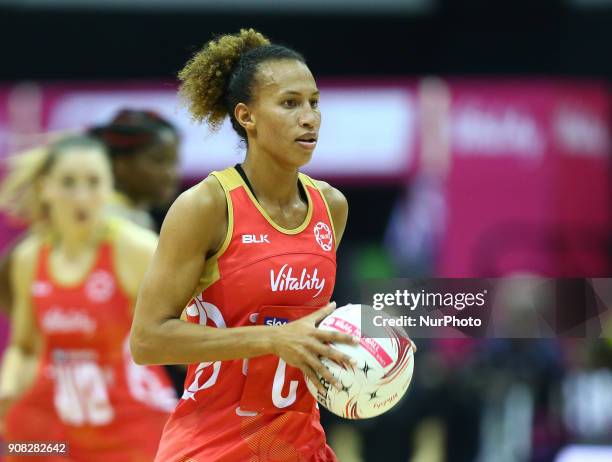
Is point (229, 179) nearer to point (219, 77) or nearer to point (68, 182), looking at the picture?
point (219, 77)

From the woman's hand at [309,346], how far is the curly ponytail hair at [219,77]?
88cm

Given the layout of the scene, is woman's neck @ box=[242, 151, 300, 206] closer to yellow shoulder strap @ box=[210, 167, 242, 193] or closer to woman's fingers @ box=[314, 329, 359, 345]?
A: yellow shoulder strap @ box=[210, 167, 242, 193]

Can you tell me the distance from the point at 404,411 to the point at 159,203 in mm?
3278

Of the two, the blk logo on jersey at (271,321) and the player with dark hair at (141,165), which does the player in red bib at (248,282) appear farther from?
the player with dark hair at (141,165)

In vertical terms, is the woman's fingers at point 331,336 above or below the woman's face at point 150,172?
below

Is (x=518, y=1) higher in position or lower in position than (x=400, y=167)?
higher

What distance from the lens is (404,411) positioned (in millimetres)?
8844

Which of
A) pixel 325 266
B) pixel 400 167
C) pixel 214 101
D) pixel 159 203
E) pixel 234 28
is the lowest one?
pixel 325 266

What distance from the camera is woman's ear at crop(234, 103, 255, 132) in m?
3.87

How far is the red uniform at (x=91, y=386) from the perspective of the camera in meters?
5.67

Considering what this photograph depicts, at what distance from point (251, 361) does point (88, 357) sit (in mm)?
2210

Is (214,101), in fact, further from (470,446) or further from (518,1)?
(518,1)

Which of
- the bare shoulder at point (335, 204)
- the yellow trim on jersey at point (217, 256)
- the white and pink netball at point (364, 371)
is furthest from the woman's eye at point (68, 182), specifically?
the white and pink netball at point (364, 371)

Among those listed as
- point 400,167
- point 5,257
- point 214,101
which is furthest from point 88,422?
point 400,167
